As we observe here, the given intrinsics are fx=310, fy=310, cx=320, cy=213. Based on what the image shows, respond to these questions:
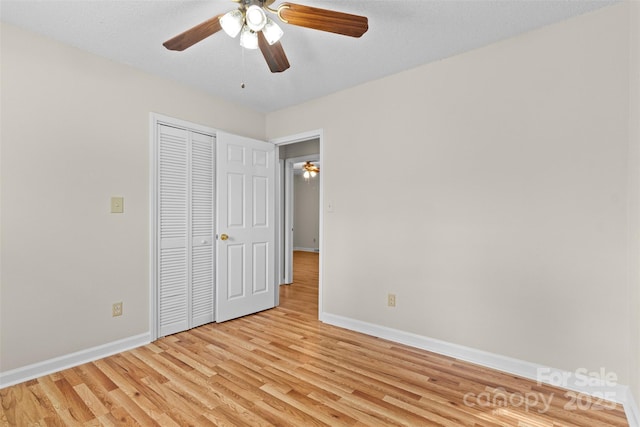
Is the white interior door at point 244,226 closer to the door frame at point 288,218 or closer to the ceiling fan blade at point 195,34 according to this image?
the door frame at point 288,218

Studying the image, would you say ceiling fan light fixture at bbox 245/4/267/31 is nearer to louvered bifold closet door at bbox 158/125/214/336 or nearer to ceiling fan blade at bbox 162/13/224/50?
ceiling fan blade at bbox 162/13/224/50

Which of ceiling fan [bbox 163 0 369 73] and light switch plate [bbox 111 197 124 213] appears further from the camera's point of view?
light switch plate [bbox 111 197 124 213]

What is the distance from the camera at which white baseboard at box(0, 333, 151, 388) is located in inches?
83.2

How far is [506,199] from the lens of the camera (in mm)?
2311

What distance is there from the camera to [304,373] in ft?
7.46

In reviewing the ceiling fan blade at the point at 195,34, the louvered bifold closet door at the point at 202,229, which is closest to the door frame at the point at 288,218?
the louvered bifold closet door at the point at 202,229

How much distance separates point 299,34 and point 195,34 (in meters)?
0.74

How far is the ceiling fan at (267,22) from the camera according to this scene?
1.60m

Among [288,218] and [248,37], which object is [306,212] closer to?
[288,218]

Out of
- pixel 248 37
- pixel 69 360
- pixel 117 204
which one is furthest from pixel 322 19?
pixel 69 360

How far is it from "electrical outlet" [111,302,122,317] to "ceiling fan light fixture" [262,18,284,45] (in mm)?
2439

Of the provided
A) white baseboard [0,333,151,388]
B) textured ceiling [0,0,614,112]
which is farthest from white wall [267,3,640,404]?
white baseboard [0,333,151,388]

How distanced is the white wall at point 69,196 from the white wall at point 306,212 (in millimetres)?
6746

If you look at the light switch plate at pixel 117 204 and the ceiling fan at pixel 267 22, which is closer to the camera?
the ceiling fan at pixel 267 22
